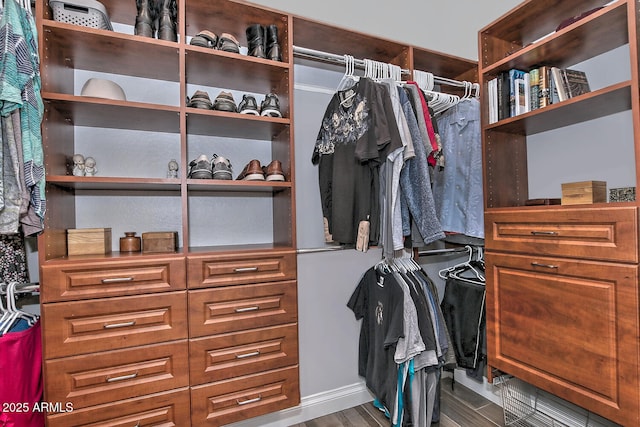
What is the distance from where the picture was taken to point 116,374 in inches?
48.2

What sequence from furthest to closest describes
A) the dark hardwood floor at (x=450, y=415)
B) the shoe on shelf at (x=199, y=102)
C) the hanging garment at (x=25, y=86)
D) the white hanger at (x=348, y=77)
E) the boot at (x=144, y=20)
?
the dark hardwood floor at (x=450, y=415) → the white hanger at (x=348, y=77) → the shoe on shelf at (x=199, y=102) → the boot at (x=144, y=20) → the hanging garment at (x=25, y=86)

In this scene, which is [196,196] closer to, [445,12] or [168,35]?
[168,35]

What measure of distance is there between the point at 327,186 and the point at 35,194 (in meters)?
1.23

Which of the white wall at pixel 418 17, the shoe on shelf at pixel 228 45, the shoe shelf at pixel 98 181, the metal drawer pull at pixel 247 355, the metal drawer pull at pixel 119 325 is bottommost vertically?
the metal drawer pull at pixel 247 355

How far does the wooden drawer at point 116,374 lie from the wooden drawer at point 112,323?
1.4 inches

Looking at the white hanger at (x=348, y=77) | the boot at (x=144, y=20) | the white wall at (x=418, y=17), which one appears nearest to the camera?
the boot at (x=144, y=20)

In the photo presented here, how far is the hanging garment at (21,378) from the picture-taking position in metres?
1.12

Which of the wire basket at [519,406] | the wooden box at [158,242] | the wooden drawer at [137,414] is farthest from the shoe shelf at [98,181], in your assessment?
the wire basket at [519,406]

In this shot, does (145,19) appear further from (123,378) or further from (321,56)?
(123,378)

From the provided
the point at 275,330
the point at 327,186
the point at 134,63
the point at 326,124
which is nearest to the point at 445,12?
the point at 326,124

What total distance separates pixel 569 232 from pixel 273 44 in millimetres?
1622

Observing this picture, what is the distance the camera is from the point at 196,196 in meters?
1.70

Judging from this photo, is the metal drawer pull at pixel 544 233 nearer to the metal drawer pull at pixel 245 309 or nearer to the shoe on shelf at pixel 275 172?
the shoe on shelf at pixel 275 172

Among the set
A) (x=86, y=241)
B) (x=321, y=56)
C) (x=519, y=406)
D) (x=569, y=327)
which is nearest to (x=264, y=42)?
(x=321, y=56)
